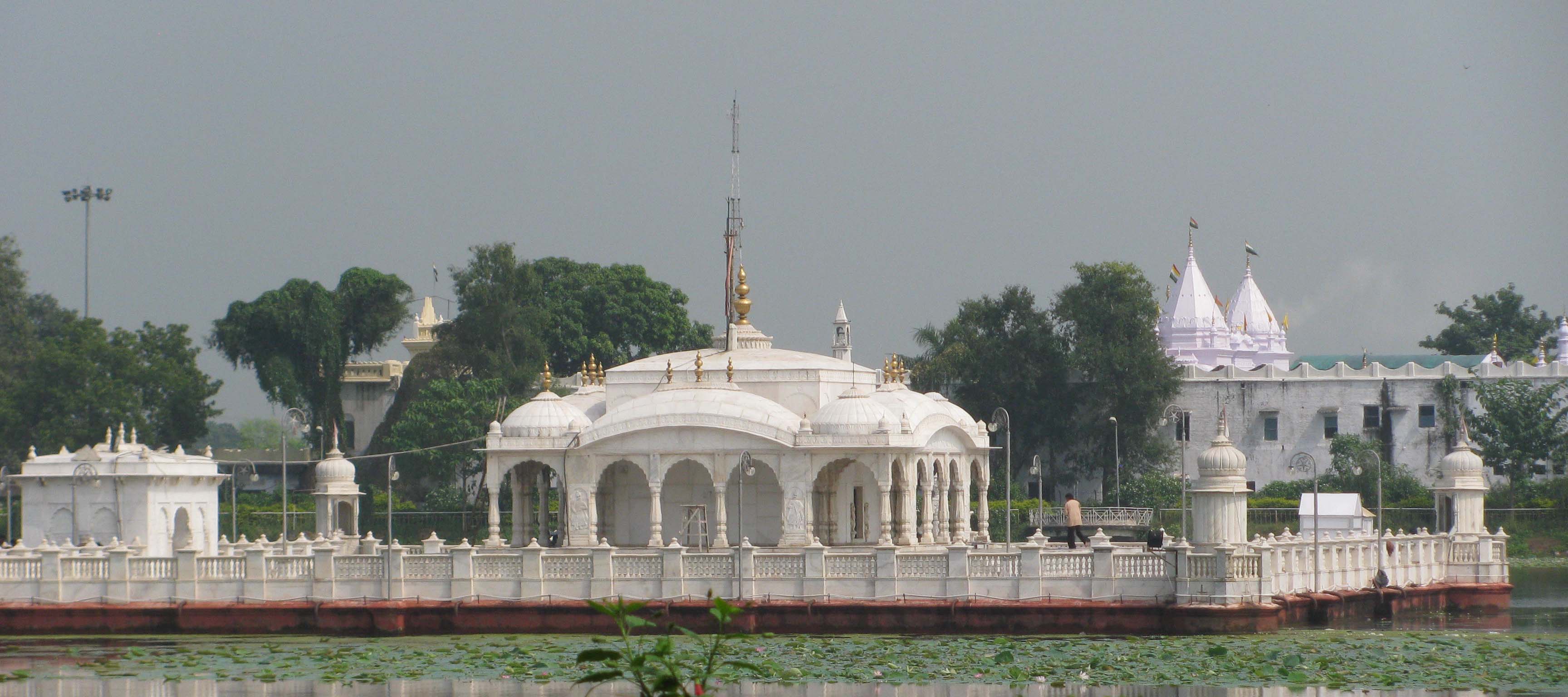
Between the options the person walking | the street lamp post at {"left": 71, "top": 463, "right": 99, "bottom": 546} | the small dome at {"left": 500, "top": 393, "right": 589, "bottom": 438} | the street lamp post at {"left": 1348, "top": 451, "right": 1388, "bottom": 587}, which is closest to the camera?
the person walking

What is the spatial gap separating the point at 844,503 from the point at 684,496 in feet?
10.1

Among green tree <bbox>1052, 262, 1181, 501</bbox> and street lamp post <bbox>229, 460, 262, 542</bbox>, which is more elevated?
green tree <bbox>1052, 262, 1181, 501</bbox>

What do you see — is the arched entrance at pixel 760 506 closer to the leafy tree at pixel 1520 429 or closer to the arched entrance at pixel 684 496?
the arched entrance at pixel 684 496

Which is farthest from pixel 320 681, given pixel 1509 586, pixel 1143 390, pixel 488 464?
pixel 1143 390

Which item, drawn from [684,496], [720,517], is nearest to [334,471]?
[684,496]

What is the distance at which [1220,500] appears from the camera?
34.8m

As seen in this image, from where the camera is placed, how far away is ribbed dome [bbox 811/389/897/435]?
40844mm

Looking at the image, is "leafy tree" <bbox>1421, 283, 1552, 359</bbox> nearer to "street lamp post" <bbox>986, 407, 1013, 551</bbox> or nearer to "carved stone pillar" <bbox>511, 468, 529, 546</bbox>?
"street lamp post" <bbox>986, 407, 1013, 551</bbox>

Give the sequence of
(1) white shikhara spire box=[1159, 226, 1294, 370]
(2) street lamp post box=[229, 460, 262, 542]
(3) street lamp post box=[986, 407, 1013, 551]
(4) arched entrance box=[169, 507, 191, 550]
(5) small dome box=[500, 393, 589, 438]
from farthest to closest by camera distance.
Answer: (1) white shikhara spire box=[1159, 226, 1294, 370], (2) street lamp post box=[229, 460, 262, 542], (5) small dome box=[500, 393, 589, 438], (4) arched entrance box=[169, 507, 191, 550], (3) street lamp post box=[986, 407, 1013, 551]

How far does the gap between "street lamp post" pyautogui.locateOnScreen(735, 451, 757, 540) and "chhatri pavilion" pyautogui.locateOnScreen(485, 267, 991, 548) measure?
0.05m

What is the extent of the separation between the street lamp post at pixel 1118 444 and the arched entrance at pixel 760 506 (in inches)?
964

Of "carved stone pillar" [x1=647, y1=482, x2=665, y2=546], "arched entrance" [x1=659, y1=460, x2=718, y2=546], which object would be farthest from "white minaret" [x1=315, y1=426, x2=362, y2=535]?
"carved stone pillar" [x1=647, y1=482, x2=665, y2=546]

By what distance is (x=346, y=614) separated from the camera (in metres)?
35.0

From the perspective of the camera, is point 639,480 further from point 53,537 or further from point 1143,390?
point 1143,390
